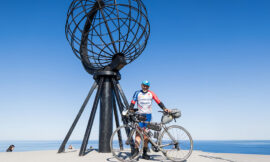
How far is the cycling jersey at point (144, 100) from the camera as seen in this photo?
15.5ft

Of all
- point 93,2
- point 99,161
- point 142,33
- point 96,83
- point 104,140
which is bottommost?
point 99,161

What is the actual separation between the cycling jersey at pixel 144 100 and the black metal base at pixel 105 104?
68.6 inches

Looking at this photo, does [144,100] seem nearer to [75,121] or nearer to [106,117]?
[106,117]

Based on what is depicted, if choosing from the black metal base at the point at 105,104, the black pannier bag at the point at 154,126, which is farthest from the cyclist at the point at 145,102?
the black metal base at the point at 105,104

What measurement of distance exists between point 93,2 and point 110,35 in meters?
1.95

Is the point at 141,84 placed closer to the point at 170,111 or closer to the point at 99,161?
the point at 170,111

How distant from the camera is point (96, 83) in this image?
6992 mm

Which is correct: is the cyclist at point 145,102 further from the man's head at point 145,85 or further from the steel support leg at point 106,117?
the steel support leg at point 106,117

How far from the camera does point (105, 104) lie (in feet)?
21.6

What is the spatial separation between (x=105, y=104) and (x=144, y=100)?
2217 millimetres

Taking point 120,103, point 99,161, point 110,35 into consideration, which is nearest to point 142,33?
point 110,35

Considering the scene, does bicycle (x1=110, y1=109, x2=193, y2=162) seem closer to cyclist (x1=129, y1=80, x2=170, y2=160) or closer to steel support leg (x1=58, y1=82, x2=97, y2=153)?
cyclist (x1=129, y1=80, x2=170, y2=160)

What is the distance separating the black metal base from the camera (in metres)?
6.34

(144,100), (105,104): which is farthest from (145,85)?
(105,104)
